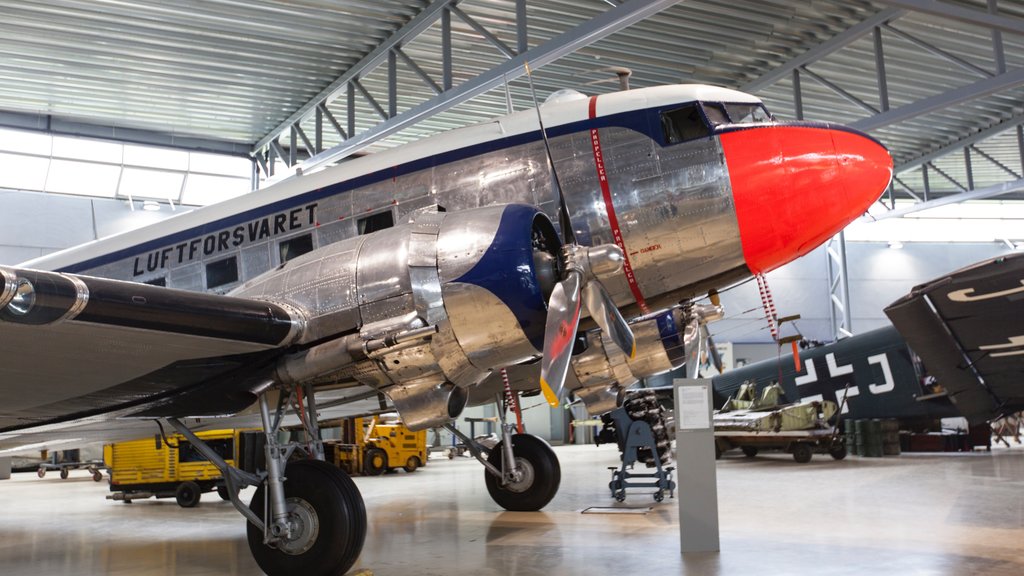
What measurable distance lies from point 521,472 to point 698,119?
5156 millimetres

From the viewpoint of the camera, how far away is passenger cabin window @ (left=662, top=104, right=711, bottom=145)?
22.2ft

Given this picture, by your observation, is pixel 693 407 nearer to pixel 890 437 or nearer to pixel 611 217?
pixel 611 217

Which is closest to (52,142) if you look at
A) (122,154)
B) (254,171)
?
(122,154)

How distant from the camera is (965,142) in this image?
24766 millimetres

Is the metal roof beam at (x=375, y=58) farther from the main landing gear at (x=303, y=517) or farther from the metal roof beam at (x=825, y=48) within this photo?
the main landing gear at (x=303, y=517)

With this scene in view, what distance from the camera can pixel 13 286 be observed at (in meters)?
4.32

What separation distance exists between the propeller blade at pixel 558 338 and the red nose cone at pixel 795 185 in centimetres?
187

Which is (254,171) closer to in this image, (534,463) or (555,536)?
(534,463)

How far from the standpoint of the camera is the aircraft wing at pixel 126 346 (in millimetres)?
4652

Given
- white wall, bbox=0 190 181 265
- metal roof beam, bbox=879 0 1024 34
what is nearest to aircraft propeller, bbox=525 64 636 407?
metal roof beam, bbox=879 0 1024 34

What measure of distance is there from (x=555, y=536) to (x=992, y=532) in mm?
3860

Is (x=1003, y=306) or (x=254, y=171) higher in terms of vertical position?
(x=254, y=171)

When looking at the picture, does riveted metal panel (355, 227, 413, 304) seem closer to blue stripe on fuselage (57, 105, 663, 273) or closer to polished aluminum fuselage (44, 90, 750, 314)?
polished aluminum fuselage (44, 90, 750, 314)

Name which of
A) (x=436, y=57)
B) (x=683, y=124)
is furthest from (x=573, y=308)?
(x=436, y=57)
